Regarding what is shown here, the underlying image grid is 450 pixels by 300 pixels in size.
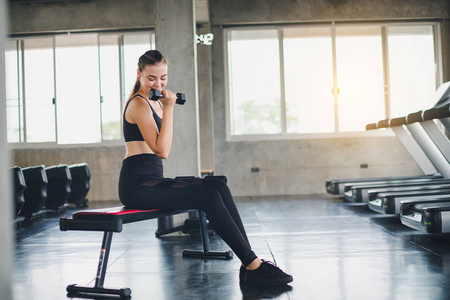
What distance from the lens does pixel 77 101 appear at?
26.3 feet

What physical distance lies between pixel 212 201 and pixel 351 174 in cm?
610

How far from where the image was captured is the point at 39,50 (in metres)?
8.15

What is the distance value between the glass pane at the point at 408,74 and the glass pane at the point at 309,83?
109 centimetres

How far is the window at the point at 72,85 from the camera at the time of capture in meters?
8.02

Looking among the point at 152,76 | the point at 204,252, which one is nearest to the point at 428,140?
the point at 204,252

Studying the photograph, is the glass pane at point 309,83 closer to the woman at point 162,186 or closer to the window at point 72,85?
the window at point 72,85

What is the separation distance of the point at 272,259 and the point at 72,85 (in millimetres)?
6216

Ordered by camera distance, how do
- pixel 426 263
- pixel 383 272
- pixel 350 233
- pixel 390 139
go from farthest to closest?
pixel 390 139 < pixel 350 233 < pixel 426 263 < pixel 383 272

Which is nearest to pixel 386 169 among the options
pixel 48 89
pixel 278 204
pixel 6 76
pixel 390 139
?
pixel 390 139

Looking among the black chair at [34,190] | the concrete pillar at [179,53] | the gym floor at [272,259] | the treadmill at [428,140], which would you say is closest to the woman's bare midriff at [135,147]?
the gym floor at [272,259]

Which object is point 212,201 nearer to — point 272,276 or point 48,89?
point 272,276

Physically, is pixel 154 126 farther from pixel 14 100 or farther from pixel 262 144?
pixel 14 100

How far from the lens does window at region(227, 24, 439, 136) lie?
8.03m

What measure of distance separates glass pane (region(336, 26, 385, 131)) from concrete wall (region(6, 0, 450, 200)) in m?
0.40
